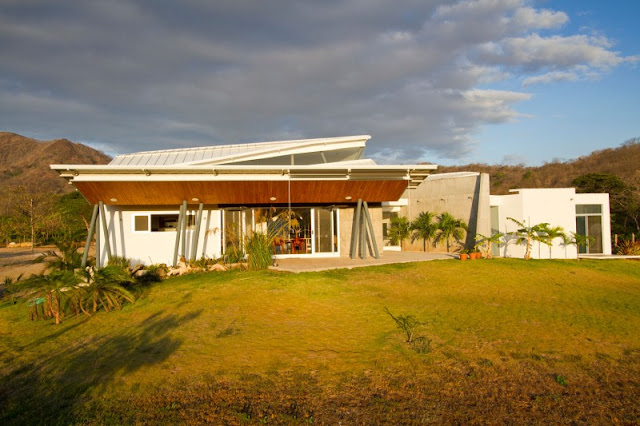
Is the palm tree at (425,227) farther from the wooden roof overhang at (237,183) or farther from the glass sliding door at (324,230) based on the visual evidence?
the glass sliding door at (324,230)

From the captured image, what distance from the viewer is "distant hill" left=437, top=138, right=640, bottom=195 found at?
150 ft

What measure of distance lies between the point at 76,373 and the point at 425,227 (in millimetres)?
16798

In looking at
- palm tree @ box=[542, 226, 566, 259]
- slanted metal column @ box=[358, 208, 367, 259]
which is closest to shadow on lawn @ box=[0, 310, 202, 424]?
slanted metal column @ box=[358, 208, 367, 259]

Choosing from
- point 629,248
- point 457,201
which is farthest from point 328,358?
point 629,248

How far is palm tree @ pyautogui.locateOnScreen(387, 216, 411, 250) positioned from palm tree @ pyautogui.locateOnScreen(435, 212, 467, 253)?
6.74 ft

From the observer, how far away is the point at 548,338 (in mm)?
6578

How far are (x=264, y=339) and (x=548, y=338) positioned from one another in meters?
4.52

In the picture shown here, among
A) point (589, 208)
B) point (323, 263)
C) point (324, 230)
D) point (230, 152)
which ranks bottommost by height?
point (323, 263)

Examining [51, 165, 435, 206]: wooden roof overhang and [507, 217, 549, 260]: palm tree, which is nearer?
[51, 165, 435, 206]: wooden roof overhang

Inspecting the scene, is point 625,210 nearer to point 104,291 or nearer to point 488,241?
point 488,241

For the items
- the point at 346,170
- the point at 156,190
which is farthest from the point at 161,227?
the point at 346,170

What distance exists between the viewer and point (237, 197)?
1534 centimetres

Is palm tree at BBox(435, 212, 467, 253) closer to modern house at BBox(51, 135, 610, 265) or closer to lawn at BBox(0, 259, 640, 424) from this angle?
modern house at BBox(51, 135, 610, 265)

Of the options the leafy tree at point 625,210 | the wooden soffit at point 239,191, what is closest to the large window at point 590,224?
the leafy tree at point 625,210
